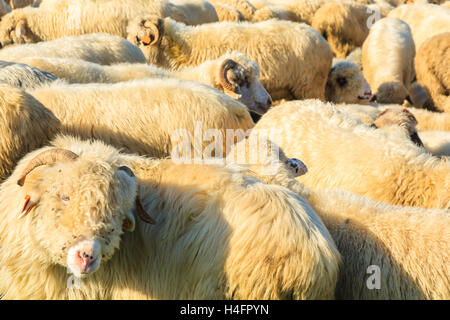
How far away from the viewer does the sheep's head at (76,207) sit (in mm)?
2443

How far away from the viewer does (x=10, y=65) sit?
4695mm

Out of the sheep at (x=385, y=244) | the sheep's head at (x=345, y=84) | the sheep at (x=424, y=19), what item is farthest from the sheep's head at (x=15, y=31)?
the sheep at (x=424, y=19)

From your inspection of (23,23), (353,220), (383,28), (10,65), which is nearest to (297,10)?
(383,28)

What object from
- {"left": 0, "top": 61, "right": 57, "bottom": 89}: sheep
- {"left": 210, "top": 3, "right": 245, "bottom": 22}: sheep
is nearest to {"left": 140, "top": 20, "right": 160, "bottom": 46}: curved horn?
{"left": 0, "top": 61, "right": 57, "bottom": 89}: sheep

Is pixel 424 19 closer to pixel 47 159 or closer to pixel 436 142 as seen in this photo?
pixel 436 142

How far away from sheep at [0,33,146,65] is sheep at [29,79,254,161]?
1369 millimetres

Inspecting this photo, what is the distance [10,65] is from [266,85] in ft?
9.80

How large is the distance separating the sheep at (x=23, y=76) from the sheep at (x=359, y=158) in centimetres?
164

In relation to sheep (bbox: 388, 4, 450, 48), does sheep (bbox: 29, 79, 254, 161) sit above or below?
above

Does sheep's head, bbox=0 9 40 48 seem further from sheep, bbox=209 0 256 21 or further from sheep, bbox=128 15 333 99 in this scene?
sheep, bbox=209 0 256 21

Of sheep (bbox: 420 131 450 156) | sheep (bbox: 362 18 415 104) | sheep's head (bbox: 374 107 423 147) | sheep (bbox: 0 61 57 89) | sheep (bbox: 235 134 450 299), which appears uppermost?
sheep (bbox: 0 61 57 89)

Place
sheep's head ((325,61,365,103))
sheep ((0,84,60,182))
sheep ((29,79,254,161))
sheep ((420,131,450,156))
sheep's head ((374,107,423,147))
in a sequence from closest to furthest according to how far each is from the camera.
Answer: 1. sheep ((0,84,60,182))
2. sheep ((29,79,254,161))
3. sheep's head ((374,107,423,147))
4. sheep ((420,131,450,156))
5. sheep's head ((325,61,365,103))

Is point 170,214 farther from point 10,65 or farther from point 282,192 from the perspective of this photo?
point 10,65

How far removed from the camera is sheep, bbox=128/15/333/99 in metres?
6.73
